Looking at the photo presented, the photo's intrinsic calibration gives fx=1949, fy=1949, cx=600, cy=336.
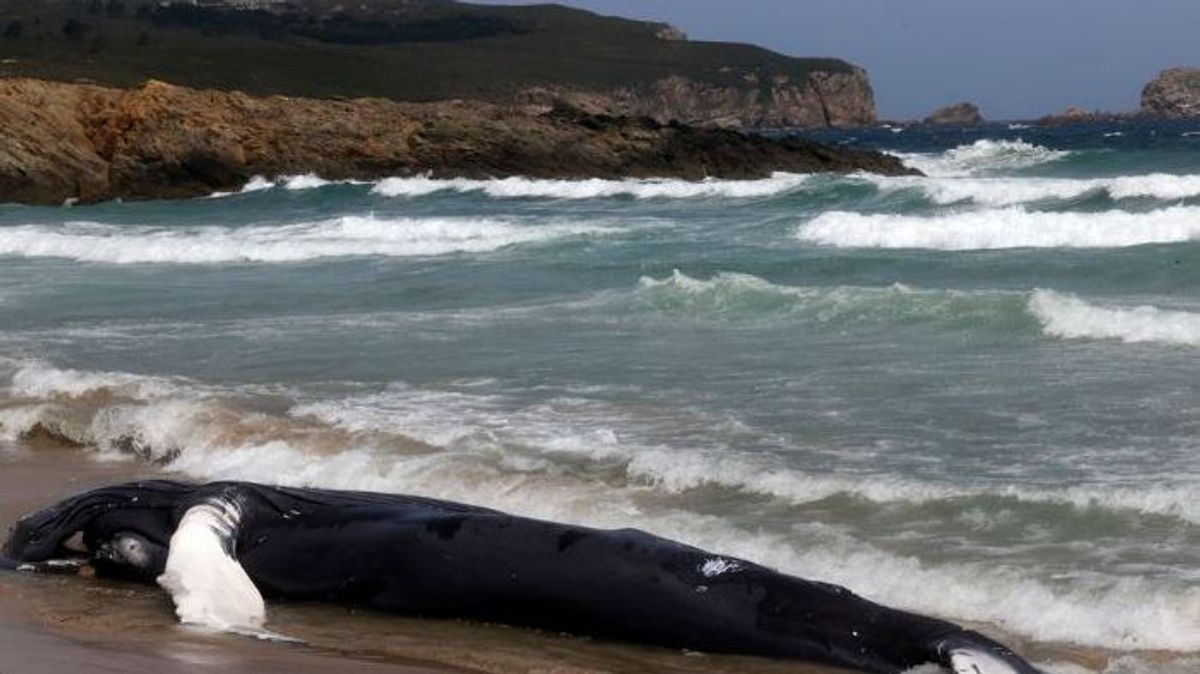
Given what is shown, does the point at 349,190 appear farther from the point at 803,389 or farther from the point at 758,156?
the point at 803,389

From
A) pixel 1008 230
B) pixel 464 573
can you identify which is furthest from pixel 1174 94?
pixel 464 573

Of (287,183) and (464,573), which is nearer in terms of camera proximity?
(464,573)

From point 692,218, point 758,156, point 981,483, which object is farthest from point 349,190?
point 981,483

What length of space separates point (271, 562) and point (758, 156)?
136 ft

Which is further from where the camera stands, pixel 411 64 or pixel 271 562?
pixel 411 64

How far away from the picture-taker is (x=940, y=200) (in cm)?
3150

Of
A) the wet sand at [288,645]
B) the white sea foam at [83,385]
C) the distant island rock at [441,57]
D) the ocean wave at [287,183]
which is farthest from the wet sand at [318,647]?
the distant island rock at [441,57]

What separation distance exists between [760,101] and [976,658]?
436 ft

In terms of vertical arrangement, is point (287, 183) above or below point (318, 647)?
below

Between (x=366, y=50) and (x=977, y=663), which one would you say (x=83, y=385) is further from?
(x=366, y=50)

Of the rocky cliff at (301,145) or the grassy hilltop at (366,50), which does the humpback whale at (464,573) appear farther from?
the grassy hilltop at (366,50)

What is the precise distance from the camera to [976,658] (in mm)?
5223

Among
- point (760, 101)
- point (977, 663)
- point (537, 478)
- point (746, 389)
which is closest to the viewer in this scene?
point (977, 663)

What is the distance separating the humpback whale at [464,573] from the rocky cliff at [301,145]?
37345 millimetres
